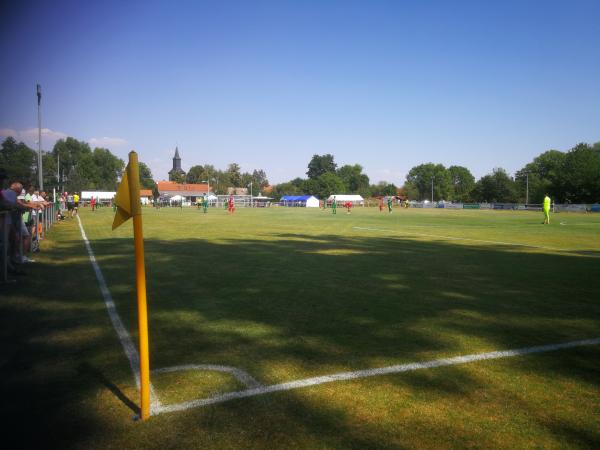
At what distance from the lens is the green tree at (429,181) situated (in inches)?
6358

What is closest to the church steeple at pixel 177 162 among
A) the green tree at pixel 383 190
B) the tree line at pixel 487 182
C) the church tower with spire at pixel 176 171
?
the church tower with spire at pixel 176 171

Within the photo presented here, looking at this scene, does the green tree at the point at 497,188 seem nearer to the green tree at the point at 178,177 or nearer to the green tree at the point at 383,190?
the green tree at the point at 383,190

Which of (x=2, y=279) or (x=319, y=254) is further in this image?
(x=319, y=254)

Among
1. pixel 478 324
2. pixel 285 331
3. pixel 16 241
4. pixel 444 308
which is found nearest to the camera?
pixel 285 331

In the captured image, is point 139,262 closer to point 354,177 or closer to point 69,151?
point 69,151

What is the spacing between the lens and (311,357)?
15.4 ft

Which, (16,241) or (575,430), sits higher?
(16,241)

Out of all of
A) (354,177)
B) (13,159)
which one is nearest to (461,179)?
(354,177)

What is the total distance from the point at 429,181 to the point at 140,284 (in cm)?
17241

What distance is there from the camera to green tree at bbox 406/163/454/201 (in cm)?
16150

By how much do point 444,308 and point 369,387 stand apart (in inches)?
131

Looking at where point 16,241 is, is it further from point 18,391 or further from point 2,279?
point 18,391

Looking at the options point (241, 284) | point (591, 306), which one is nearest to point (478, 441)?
point (591, 306)

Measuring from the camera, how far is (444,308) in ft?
22.5
